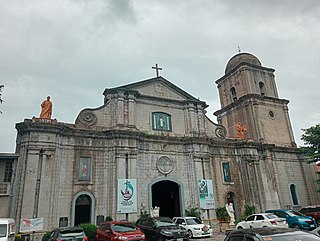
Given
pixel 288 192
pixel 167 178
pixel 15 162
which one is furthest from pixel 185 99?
pixel 15 162

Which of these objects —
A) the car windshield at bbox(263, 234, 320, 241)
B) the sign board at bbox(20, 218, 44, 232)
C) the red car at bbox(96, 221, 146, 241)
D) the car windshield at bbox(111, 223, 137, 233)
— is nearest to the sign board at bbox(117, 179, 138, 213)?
the sign board at bbox(20, 218, 44, 232)

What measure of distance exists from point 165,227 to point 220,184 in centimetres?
1088

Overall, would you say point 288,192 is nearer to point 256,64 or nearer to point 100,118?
point 256,64

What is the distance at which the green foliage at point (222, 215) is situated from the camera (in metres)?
20.9

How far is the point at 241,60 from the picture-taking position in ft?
102

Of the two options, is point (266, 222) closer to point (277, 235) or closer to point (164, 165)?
point (164, 165)

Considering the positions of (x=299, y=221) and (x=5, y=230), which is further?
(x=299, y=221)

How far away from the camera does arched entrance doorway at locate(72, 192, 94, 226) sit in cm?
1812

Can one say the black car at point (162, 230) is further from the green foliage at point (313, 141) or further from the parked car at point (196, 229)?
the green foliage at point (313, 141)

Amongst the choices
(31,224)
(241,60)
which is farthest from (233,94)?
(31,224)

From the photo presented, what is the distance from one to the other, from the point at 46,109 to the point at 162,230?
1234cm

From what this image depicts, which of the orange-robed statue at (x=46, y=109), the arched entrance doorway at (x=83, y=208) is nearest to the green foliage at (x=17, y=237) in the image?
the arched entrance doorway at (x=83, y=208)

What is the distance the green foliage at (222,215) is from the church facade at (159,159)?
55 cm

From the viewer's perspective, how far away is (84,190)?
18.4 m
